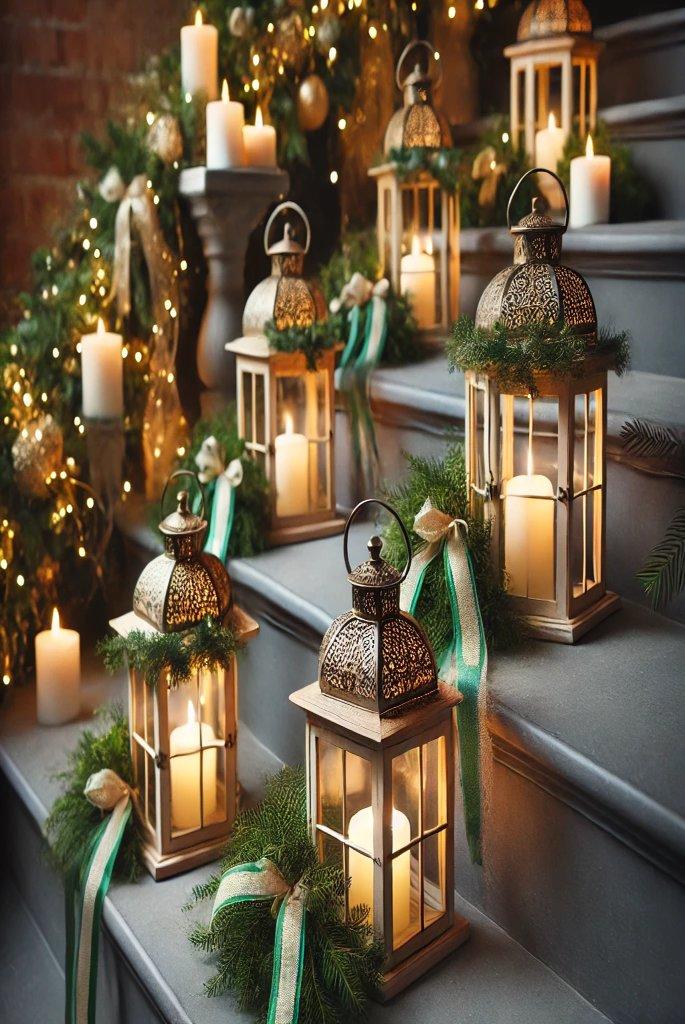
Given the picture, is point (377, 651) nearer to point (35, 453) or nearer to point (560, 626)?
point (560, 626)

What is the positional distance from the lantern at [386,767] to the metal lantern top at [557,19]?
1310 millimetres

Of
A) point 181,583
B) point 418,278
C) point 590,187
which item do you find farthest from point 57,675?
point 590,187

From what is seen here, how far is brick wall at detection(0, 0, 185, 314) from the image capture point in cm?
221

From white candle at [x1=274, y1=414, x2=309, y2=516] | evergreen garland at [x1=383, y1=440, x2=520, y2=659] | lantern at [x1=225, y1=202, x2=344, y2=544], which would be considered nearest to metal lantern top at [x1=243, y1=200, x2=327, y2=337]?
lantern at [x1=225, y1=202, x2=344, y2=544]

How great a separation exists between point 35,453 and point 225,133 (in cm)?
66

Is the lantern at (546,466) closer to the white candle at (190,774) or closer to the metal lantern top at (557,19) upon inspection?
the white candle at (190,774)

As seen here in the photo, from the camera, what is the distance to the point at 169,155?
6.75 feet

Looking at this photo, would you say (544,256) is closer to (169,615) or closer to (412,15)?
(169,615)

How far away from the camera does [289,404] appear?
1.93 meters

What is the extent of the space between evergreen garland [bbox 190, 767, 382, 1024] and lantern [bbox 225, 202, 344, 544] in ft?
2.38

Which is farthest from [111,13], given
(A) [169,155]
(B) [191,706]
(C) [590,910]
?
(C) [590,910]

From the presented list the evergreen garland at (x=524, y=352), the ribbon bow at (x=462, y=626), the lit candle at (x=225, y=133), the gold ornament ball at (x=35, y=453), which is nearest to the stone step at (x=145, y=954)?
the ribbon bow at (x=462, y=626)

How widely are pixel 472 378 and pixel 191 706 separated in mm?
577

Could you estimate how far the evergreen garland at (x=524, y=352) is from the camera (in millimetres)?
1311
